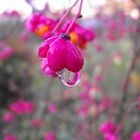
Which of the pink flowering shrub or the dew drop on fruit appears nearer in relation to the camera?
the dew drop on fruit

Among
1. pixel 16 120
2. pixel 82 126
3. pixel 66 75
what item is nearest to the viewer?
Answer: pixel 66 75

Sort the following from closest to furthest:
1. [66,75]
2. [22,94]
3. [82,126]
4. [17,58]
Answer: [66,75], [82,126], [22,94], [17,58]

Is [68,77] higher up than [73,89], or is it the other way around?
[73,89]

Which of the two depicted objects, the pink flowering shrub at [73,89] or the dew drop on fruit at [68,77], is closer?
the dew drop on fruit at [68,77]

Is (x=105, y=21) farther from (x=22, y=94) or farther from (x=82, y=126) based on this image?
(x=82, y=126)

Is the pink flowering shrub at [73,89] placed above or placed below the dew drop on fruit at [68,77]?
above

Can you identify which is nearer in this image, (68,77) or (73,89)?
(68,77)

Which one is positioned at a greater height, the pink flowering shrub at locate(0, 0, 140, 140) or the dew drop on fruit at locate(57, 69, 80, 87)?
the pink flowering shrub at locate(0, 0, 140, 140)

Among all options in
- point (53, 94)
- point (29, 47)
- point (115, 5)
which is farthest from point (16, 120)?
point (115, 5)
